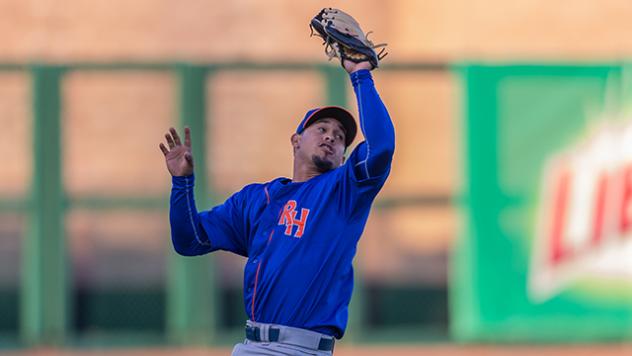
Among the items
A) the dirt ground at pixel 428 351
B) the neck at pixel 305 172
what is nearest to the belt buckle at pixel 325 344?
the neck at pixel 305 172

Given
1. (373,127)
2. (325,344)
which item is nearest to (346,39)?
(373,127)

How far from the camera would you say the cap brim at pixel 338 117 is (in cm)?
611

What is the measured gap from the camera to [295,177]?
6180 millimetres

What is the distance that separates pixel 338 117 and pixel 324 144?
0.49 feet

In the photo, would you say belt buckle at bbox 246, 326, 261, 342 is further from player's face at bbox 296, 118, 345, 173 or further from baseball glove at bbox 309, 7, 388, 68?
baseball glove at bbox 309, 7, 388, 68

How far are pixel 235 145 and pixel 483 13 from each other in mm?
4766

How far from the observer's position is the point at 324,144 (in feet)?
19.8

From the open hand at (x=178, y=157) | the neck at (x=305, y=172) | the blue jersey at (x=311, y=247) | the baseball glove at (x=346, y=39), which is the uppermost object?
the baseball glove at (x=346, y=39)

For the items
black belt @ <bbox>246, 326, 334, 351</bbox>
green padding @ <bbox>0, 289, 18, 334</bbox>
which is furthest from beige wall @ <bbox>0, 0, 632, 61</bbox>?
black belt @ <bbox>246, 326, 334, 351</bbox>

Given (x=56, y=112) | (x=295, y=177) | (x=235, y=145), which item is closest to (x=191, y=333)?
(x=56, y=112)

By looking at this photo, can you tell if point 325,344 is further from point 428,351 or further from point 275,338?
point 428,351

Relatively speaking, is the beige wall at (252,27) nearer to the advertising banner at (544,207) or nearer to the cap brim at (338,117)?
the advertising banner at (544,207)

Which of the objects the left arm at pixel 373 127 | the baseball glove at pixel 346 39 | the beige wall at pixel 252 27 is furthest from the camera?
the beige wall at pixel 252 27

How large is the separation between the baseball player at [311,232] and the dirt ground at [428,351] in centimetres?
661
